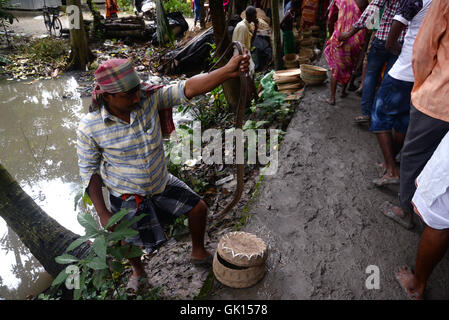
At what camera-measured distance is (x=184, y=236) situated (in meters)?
3.09

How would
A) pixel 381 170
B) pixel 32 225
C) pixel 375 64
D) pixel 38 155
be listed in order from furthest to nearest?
pixel 38 155, pixel 375 64, pixel 381 170, pixel 32 225

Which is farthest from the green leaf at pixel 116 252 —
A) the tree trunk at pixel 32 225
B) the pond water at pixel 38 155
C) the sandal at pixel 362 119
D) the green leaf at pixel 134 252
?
the sandal at pixel 362 119

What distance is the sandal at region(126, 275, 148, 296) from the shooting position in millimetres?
2381

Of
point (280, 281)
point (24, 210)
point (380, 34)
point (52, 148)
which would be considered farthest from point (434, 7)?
point (52, 148)

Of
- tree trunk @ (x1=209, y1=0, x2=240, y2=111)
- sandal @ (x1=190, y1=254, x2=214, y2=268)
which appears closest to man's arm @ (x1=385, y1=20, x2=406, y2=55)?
tree trunk @ (x1=209, y1=0, x2=240, y2=111)

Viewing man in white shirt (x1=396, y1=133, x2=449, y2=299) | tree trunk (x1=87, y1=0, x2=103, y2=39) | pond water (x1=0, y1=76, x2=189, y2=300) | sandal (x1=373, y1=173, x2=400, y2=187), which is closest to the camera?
man in white shirt (x1=396, y1=133, x2=449, y2=299)

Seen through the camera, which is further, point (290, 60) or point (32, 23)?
point (32, 23)

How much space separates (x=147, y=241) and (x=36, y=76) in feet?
27.3

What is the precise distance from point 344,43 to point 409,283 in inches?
125

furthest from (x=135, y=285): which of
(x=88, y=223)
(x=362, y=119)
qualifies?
(x=362, y=119)

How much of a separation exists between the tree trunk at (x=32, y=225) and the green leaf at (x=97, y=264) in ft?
4.86

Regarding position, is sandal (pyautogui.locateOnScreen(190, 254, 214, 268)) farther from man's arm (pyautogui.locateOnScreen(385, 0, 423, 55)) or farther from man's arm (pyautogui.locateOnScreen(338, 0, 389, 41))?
man's arm (pyautogui.locateOnScreen(338, 0, 389, 41))

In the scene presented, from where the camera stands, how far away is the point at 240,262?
6.58ft

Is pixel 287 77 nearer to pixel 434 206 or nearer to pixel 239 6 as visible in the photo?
pixel 434 206
